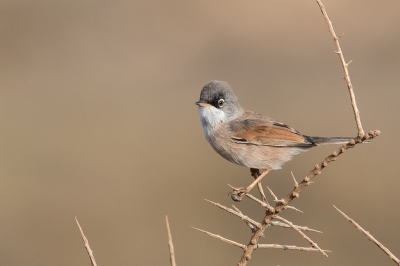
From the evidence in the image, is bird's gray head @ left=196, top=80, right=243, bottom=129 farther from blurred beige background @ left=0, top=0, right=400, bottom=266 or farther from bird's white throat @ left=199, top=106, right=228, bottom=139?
blurred beige background @ left=0, top=0, right=400, bottom=266

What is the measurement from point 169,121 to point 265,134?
1305cm

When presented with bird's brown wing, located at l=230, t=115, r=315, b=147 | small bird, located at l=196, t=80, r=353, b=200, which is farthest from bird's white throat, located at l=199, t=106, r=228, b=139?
bird's brown wing, located at l=230, t=115, r=315, b=147

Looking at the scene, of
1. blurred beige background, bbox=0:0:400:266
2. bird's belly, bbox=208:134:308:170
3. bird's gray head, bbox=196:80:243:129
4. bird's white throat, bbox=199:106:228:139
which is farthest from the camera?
blurred beige background, bbox=0:0:400:266

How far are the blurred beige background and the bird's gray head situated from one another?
7.42 metres

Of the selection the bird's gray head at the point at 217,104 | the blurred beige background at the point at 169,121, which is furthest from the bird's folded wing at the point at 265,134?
the blurred beige background at the point at 169,121

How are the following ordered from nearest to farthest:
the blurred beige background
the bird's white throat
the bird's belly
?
the bird's belly, the bird's white throat, the blurred beige background

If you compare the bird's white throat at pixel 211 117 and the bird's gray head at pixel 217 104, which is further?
the bird's white throat at pixel 211 117

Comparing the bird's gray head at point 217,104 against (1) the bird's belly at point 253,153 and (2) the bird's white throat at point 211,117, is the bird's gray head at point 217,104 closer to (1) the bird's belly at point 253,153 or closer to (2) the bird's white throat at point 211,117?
(2) the bird's white throat at point 211,117

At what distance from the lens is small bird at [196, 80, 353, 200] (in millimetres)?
4980

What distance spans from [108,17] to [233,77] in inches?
266

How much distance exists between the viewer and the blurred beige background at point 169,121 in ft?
42.3

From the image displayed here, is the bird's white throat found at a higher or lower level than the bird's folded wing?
higher

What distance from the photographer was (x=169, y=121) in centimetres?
1833

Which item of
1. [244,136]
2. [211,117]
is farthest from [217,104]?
[244,136]
